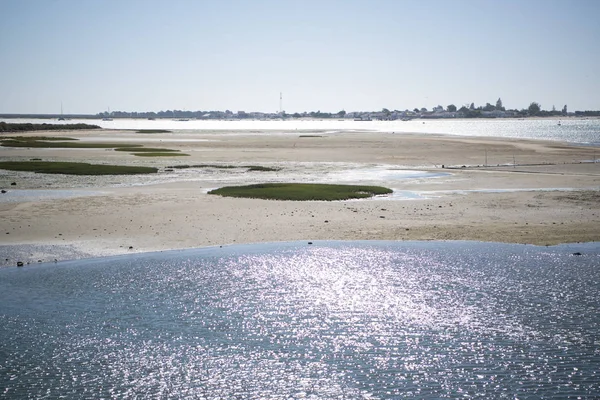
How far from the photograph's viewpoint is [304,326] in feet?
47.0

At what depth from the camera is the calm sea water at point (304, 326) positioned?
11.4 metres

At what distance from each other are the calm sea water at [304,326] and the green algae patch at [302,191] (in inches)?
497

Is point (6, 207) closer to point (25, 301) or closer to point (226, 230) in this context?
point (226, 230)

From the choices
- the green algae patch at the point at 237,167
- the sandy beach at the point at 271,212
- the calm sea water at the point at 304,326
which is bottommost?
the calm sea water at the point at 304,326

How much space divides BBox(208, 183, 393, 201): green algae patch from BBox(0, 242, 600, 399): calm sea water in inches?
497

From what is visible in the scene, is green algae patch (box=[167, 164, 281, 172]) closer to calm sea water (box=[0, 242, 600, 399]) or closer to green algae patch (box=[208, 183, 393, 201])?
green algae patch (box=[208, 183, 393, 201])

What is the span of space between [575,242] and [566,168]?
32.8 meters

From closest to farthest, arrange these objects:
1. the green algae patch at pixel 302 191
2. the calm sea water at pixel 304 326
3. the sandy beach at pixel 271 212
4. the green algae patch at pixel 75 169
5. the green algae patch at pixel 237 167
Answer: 1. the calm sea water at pixel 304 326
2. the sandy beach at pixel 271 212
3. the green algae patch at pixel 302 191
4. the green algae patch at pixel 75 169
5. the green algae patch at pixel 237 167

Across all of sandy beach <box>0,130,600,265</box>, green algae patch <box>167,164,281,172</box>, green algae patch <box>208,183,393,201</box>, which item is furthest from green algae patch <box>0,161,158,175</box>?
green algae patch <box>208,183,393,201</box>

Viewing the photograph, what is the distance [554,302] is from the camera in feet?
52.5

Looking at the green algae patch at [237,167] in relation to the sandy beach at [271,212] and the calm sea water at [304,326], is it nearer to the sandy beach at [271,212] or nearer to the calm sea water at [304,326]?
the sandy beach at [271,212]

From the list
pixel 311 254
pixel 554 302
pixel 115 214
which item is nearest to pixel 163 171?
pixel 115 214

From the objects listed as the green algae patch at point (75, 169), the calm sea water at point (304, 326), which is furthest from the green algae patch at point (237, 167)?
the calm sea water at point (304, 326)

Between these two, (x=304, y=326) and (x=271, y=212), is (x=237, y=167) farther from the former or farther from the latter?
(x=304, y=326)
